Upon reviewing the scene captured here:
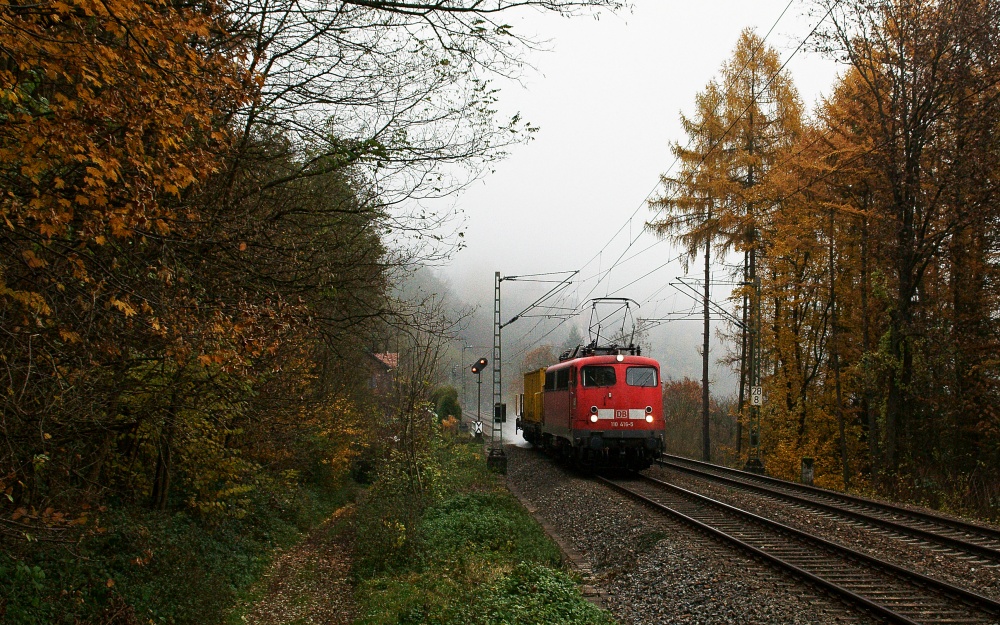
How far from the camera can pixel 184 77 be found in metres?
4.50

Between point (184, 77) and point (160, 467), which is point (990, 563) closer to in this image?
point (184, 77)

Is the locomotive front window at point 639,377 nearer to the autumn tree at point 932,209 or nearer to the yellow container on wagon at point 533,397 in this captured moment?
the autumn tree at point 932,209

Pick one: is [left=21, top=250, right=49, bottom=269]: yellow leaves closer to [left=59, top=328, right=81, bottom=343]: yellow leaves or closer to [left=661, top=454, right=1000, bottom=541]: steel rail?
[left=59, top=328, right=81, bottom=343]: yellow leaves

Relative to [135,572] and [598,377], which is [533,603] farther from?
[598,377]

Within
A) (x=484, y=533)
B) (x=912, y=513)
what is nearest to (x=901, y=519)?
(x=912, y=513)

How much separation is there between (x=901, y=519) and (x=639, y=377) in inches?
284

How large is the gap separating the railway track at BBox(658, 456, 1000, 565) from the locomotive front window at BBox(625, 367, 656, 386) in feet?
9.88

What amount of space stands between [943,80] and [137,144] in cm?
1646

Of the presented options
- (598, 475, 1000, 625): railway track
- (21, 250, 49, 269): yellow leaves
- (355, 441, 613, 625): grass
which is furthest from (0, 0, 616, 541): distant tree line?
(598, 475, 1000, 625): railway track

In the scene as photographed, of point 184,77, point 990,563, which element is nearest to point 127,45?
point 184,77

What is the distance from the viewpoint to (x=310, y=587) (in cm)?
1012

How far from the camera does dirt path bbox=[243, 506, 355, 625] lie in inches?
340

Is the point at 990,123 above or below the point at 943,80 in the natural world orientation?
below

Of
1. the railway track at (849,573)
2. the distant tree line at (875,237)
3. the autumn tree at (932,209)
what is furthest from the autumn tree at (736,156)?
the railway track at (849,573)
